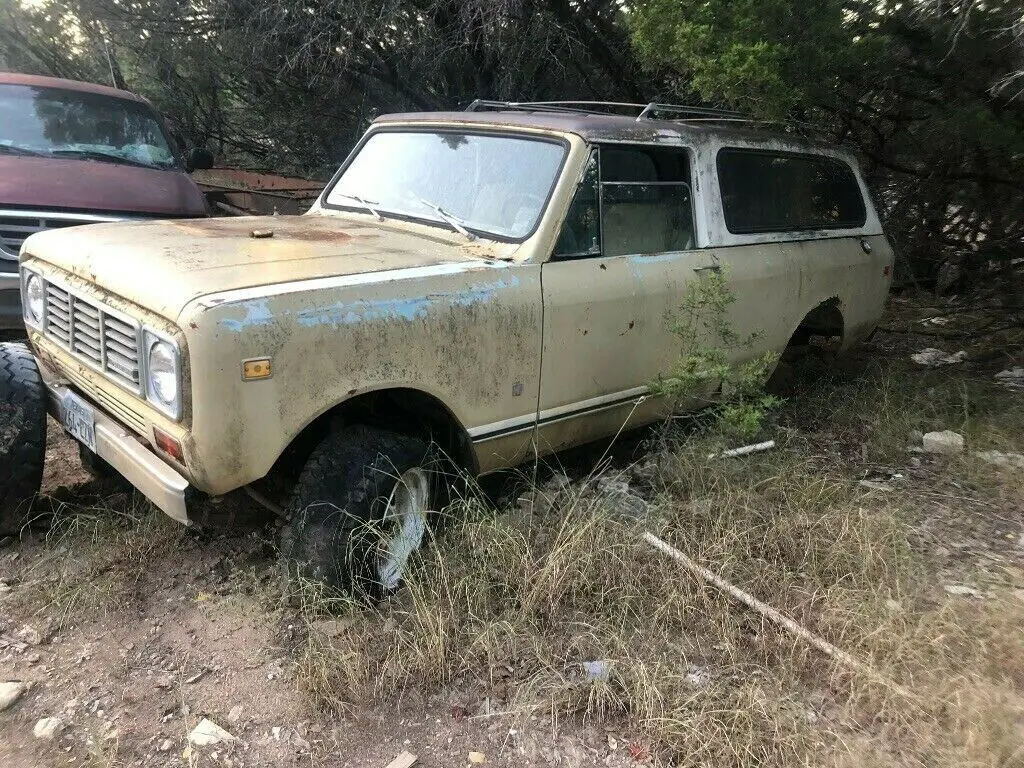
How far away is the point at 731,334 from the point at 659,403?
494 mm

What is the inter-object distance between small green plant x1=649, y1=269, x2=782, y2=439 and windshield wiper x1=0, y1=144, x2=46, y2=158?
190 inches

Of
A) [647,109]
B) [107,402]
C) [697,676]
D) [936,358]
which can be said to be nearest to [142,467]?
[107,402]

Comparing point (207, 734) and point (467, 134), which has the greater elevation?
point (467, 134)

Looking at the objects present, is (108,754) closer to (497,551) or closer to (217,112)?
(497,551)

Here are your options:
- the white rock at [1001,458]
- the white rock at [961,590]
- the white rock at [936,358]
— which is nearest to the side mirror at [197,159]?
the white rock at [936,358]

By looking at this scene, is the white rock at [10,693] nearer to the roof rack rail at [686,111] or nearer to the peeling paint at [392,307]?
the peeling paint at [392,307]

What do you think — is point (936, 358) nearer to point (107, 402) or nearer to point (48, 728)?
point (107, 402)

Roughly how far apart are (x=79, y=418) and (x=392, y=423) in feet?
3.99

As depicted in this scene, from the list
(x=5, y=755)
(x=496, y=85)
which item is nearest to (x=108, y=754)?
(x=5, y=755)

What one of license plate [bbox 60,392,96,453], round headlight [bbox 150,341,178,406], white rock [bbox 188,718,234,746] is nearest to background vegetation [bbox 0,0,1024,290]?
round headlight [bbox 150,341,178,406]

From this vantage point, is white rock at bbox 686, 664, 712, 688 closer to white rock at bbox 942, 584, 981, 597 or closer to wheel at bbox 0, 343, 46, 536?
white rock at bbox 942, 584, 981, 597

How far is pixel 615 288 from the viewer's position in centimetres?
354

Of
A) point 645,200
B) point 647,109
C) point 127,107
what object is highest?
point 127,107

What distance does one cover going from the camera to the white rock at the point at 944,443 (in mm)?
4359
